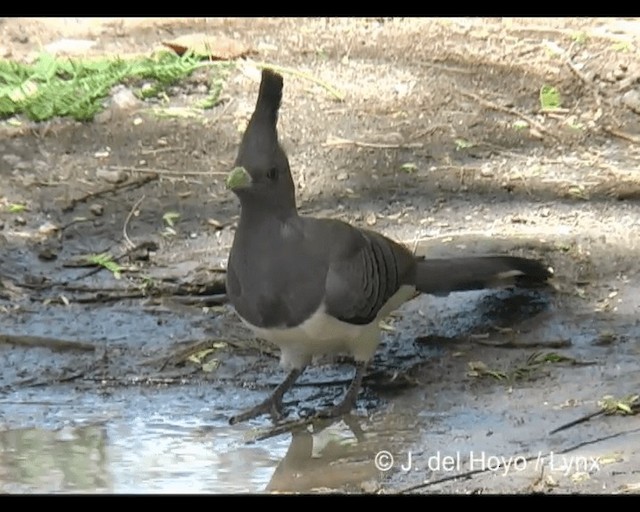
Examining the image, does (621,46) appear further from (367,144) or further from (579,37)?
(367,144)

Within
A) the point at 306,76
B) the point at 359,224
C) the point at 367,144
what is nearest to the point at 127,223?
the point at 359,224

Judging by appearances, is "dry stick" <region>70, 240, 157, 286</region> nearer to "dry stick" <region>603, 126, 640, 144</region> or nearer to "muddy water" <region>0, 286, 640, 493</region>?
"muddy water" <region>0, 286, 640, 493</region>

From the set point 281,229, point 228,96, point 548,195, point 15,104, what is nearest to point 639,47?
point 548,195

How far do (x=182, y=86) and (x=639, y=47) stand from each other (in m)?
2.73

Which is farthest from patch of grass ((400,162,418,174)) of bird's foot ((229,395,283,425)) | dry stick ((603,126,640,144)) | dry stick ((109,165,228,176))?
bird's foot ((229,395,283,425))

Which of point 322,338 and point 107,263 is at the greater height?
point 322,338

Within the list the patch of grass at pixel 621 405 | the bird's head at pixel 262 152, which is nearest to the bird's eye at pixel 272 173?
the bird's head at pixel 262 152

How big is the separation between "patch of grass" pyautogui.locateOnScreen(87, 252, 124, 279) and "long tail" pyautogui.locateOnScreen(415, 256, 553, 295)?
1.50 m

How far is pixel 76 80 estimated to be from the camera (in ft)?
26.0

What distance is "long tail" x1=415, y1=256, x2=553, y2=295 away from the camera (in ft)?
18.3

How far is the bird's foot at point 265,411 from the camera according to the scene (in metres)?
4.99

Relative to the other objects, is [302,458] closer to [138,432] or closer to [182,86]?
[138,432]

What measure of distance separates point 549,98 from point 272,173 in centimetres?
358

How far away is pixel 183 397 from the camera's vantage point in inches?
205
